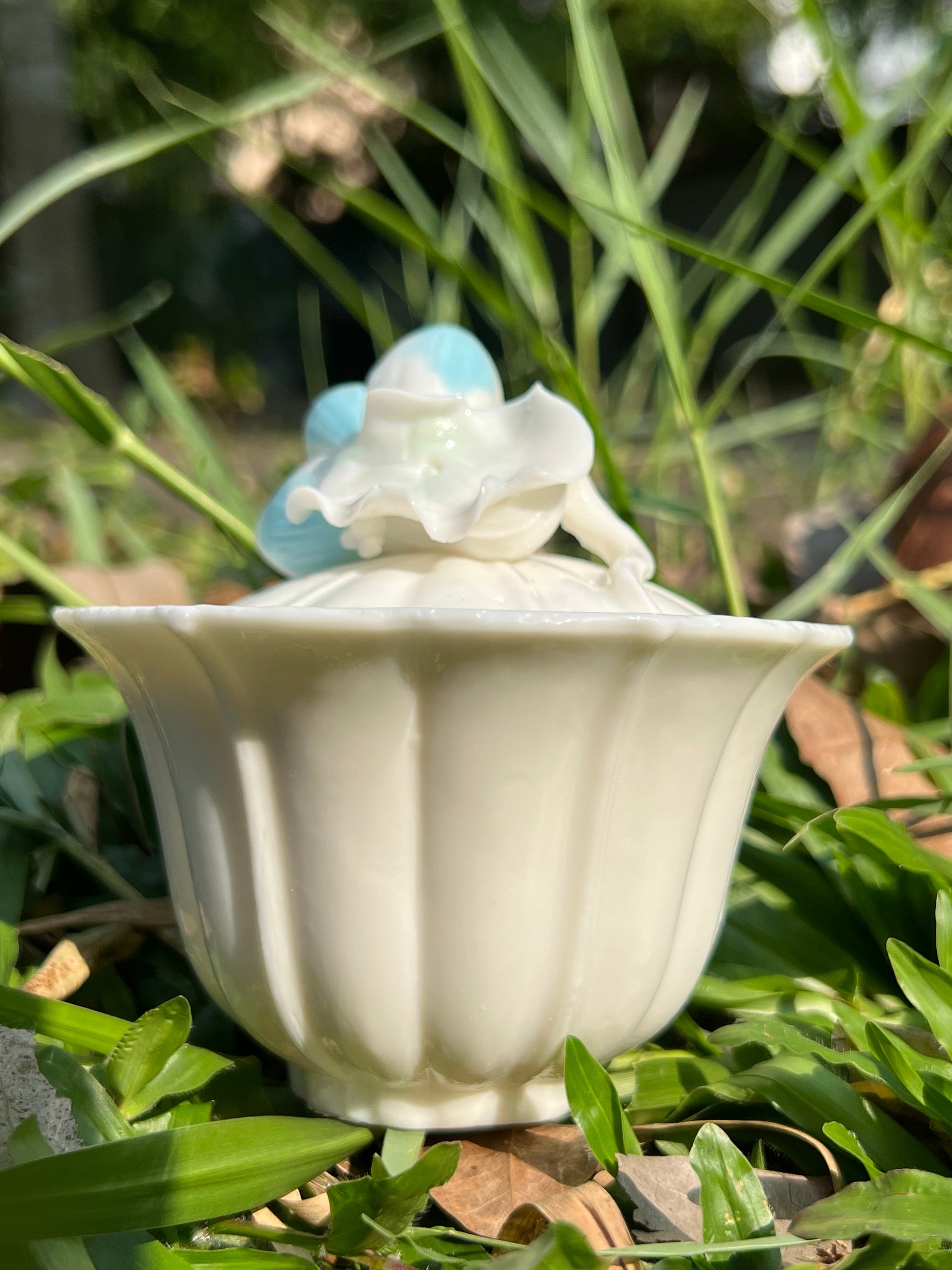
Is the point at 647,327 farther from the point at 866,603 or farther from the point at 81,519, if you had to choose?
the point at 81,519

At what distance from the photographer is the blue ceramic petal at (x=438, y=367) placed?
1.48 ft

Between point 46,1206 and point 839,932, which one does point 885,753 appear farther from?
point 46,1206

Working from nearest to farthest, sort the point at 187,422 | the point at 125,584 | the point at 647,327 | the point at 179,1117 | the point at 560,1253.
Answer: the point at 560,1253 < the point at 179,1117 < the point at 125,584 < the point at 187,422 < the point at 647,327

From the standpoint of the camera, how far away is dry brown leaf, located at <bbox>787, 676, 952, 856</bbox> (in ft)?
1.90

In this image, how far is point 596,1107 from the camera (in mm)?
362

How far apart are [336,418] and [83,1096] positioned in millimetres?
300

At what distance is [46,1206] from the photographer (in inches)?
10.9

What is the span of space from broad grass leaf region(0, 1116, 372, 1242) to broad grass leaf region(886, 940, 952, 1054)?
196 millimetres

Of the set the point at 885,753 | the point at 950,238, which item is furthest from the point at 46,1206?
the point at 950,238

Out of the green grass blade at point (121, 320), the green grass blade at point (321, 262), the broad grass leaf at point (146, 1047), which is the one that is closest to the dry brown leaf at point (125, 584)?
the green grass blade at point (121, 320)

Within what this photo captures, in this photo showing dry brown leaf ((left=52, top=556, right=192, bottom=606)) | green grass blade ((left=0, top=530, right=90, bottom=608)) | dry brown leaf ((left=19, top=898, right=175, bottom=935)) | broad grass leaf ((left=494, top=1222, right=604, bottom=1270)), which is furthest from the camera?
dry brown leaf ((left=52, top=556, right=192, bottom=606))

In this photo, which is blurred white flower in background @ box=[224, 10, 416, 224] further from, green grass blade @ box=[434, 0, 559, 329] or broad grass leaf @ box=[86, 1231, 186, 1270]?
broad grass leaf @ box=[86, 1231, 186, 1270]

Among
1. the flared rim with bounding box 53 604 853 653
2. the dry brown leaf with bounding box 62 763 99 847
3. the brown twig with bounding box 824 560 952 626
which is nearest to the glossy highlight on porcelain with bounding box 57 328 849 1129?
the flared rim with bounding box 53 604 853 653

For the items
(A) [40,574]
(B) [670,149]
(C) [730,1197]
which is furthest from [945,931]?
(B) [670,149]
